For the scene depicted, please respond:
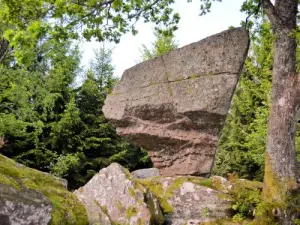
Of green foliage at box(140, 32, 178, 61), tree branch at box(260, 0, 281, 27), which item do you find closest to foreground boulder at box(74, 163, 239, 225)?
tree branch at box(260, 0, 281, 27)

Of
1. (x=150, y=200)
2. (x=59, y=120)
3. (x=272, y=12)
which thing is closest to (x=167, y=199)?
(x=150, y=200)

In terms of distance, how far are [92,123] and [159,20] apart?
341 inches

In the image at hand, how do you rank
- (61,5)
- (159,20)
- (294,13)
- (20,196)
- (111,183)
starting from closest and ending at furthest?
(20,196) < (111,183) < (294,13) < (61,5) < (159,20)

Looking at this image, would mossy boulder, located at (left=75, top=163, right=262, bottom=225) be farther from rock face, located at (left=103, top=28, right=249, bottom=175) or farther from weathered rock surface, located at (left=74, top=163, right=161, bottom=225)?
rock face, located at (left=103, top=28, right=249, bottom=175)

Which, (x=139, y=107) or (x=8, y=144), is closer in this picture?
(x=139, y=107)

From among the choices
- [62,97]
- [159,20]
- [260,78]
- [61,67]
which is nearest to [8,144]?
[62,97]

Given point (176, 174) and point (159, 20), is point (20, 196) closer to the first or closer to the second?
point (176, 174)

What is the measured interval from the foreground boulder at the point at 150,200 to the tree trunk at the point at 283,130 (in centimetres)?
97

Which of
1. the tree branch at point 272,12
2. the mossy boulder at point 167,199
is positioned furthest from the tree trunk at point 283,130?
the mossy boulder at point 167,199

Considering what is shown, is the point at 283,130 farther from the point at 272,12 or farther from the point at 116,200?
the point at 116,200

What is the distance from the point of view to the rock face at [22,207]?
385cm

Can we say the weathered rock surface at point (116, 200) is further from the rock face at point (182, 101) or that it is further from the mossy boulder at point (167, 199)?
the rock face at point (182, 101)

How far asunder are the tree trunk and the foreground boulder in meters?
0.97

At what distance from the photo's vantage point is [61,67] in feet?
59.2
